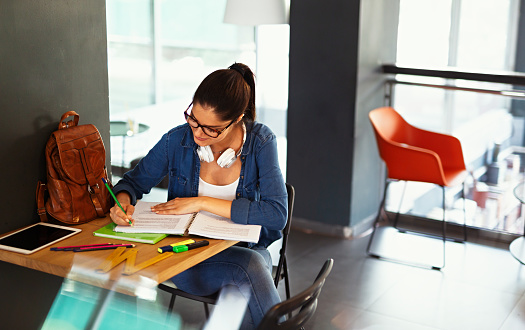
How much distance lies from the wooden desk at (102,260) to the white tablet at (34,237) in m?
0.02

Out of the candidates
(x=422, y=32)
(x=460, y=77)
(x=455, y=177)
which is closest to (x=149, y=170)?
(x=455, y=177)

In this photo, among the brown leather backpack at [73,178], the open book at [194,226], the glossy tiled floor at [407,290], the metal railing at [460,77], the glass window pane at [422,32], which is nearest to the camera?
the open book at [194,226]

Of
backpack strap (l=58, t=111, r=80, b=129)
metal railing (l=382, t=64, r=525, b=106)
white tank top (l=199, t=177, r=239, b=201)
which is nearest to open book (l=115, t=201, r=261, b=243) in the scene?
white tank top (l=199, t=177, r=239, b=201)

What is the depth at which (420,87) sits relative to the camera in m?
4.23

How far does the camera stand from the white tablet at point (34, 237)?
6.40 feet

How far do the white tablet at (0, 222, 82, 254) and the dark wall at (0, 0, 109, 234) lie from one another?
90 millimetres

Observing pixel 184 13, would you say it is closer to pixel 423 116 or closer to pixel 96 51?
pixel 423 116

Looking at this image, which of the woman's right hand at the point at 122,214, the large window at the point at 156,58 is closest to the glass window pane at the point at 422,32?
the large window at the point at 156,58

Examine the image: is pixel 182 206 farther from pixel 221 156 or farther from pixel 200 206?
pixel 221 156

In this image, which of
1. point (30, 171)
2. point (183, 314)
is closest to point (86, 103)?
point (30, 171)

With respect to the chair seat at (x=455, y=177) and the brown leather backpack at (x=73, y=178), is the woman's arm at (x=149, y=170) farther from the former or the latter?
the chair seat at (x=455, y=177)

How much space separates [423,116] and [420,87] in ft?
0.64

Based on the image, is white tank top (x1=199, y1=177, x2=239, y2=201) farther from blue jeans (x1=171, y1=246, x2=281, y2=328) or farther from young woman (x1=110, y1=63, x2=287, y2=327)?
blue jeans (x1=171, y1=246, x2=281, y2=328)

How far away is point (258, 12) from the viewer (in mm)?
3418
